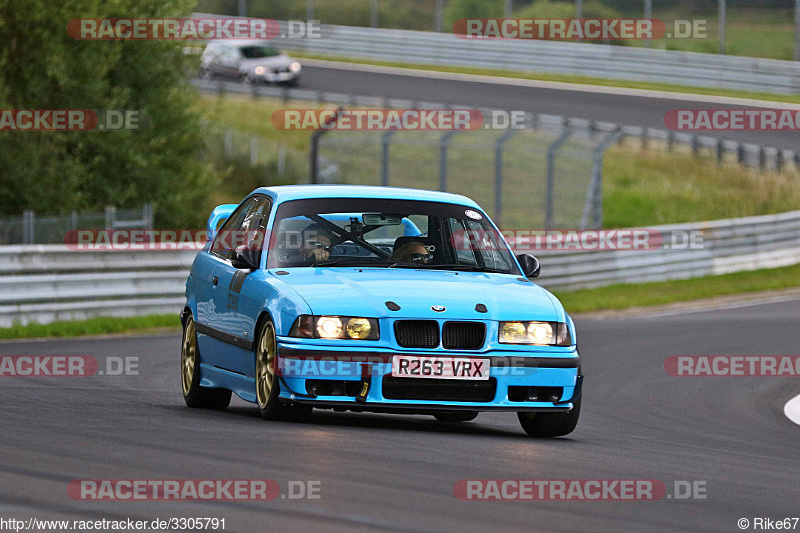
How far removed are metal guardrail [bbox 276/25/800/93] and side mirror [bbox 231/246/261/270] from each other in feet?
116

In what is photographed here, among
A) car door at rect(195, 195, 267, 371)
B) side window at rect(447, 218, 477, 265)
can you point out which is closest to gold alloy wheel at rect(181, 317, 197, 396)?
car door at rect(195, 195, 267, 371)

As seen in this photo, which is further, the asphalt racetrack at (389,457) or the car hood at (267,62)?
the car hood at (267,62)

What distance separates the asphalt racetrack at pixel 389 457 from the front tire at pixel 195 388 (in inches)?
5.1

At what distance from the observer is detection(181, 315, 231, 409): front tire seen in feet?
33.5

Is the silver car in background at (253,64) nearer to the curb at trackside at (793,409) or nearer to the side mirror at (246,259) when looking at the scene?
the curb at trackside at (793,409)

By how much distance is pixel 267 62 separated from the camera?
153 feet

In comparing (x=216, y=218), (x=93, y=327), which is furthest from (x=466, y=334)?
(x=93, y=327)

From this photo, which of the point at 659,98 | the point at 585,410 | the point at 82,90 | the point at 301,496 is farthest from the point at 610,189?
the point at 301,496

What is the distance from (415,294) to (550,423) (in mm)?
1235

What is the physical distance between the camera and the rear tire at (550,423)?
29.2 feet

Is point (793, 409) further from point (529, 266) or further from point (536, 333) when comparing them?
point (536, 333)

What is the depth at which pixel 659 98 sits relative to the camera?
4372 cm

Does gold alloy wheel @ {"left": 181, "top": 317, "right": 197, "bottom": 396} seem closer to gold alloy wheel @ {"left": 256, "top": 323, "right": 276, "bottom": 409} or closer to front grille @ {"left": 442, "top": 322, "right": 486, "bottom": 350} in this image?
gold alloy wheel @ {"left": 256, "top": 323, "right": 276, "bottom": 409}

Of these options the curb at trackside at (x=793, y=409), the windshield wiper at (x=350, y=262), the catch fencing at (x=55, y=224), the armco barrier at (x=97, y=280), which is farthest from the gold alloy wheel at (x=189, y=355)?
the catch fencing at (x=55, y=224)
